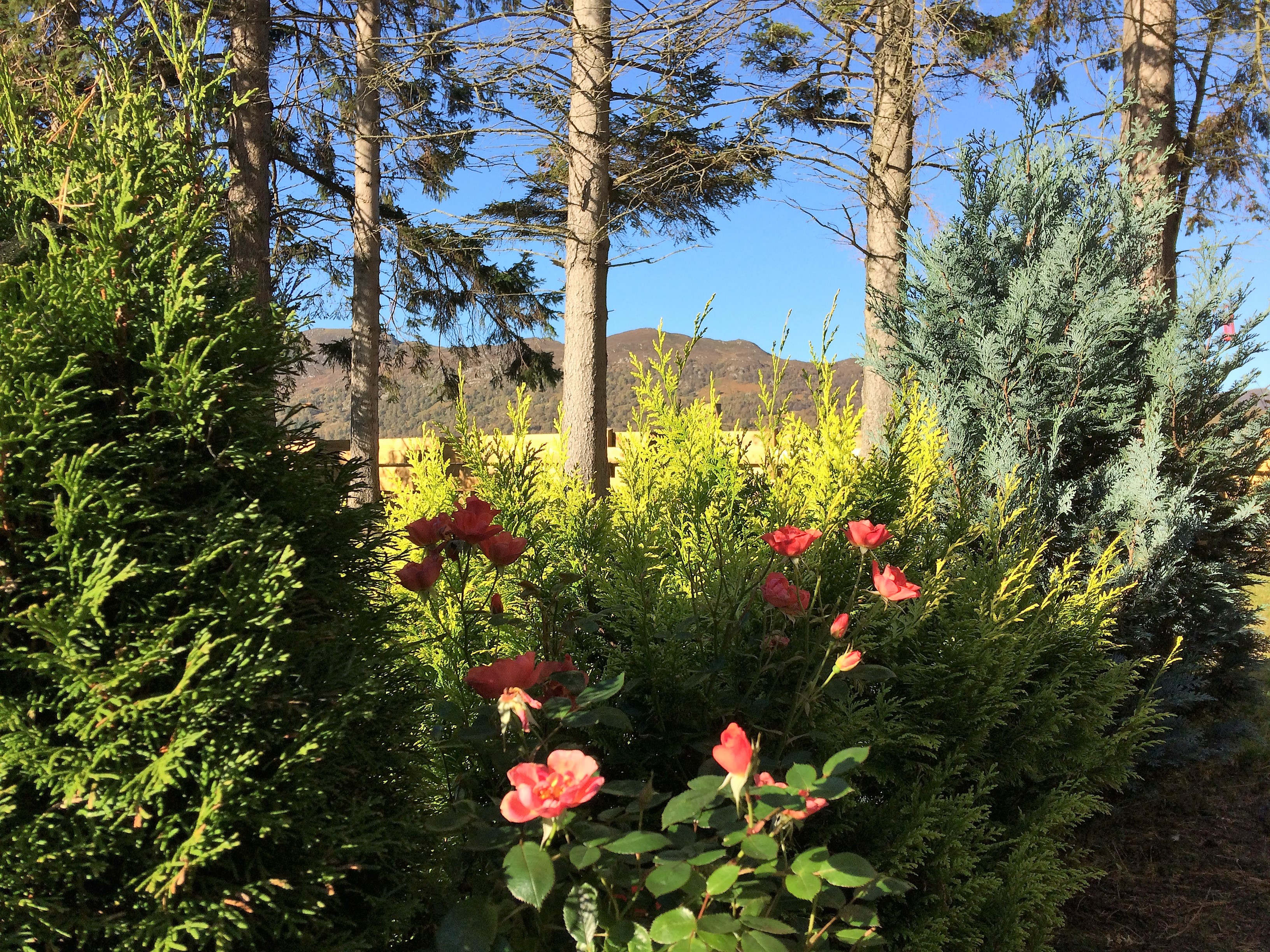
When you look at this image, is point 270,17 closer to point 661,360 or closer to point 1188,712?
point 661,360

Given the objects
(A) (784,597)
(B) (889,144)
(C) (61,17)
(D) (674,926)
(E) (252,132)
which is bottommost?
(D) (674,926)

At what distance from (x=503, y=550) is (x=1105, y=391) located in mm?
3567

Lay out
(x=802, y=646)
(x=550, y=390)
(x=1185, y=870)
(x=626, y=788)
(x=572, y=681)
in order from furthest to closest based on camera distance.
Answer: (x=550, y=390) → (x=1185, y=870) → (x=802, y=646) → (x=572, y=681) → (x=626, y=788)

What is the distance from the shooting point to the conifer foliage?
3.50 feet

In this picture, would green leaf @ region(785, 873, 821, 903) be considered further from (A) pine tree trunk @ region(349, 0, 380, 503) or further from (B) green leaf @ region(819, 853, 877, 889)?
(A) pine tree trunk @ region(349, 0, 380, 503)

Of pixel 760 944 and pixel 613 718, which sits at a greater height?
pixel 613 718

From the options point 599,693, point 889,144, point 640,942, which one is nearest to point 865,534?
point 599,693

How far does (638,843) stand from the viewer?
1119mm

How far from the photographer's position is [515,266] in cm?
1105

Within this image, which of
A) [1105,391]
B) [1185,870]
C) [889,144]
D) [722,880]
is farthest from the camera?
[889,144]

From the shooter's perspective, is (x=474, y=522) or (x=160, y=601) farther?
(x=474, y=522)

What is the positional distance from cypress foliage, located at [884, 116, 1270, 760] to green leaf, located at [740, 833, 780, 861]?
3121 millimetres

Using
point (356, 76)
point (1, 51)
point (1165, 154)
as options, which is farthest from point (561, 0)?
point (1, 51)

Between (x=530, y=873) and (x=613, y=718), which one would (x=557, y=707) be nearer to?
(x=613, y=718)
